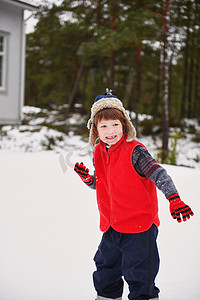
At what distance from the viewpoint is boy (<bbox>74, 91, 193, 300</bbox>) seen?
1.82m

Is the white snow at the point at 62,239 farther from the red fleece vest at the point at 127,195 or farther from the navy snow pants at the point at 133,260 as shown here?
the navy snow pants at the point at 133,260

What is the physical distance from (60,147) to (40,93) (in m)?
Result: 7.54

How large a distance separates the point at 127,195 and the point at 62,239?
1.59 m

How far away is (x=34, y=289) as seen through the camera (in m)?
2.42

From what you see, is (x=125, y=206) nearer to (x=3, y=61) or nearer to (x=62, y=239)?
(x=62, y=239)

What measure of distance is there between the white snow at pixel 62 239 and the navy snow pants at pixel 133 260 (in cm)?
51

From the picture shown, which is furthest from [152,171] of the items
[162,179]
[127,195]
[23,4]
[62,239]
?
[23,4]

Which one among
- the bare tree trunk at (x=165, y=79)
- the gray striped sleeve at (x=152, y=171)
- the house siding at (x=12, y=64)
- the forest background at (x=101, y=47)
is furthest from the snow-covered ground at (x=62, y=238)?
the forest background at (x=101, y=47)

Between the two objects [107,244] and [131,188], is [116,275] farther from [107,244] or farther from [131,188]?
[131,188]

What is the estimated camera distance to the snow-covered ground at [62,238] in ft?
8.04

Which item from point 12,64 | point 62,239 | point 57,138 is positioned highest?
point 12,64

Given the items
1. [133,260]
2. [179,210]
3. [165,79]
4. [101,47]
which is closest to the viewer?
[179,210]

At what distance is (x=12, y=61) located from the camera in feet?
34.0

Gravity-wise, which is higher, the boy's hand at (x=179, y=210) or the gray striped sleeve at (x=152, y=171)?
the gray striped sleeve at (x=152, y=171)
